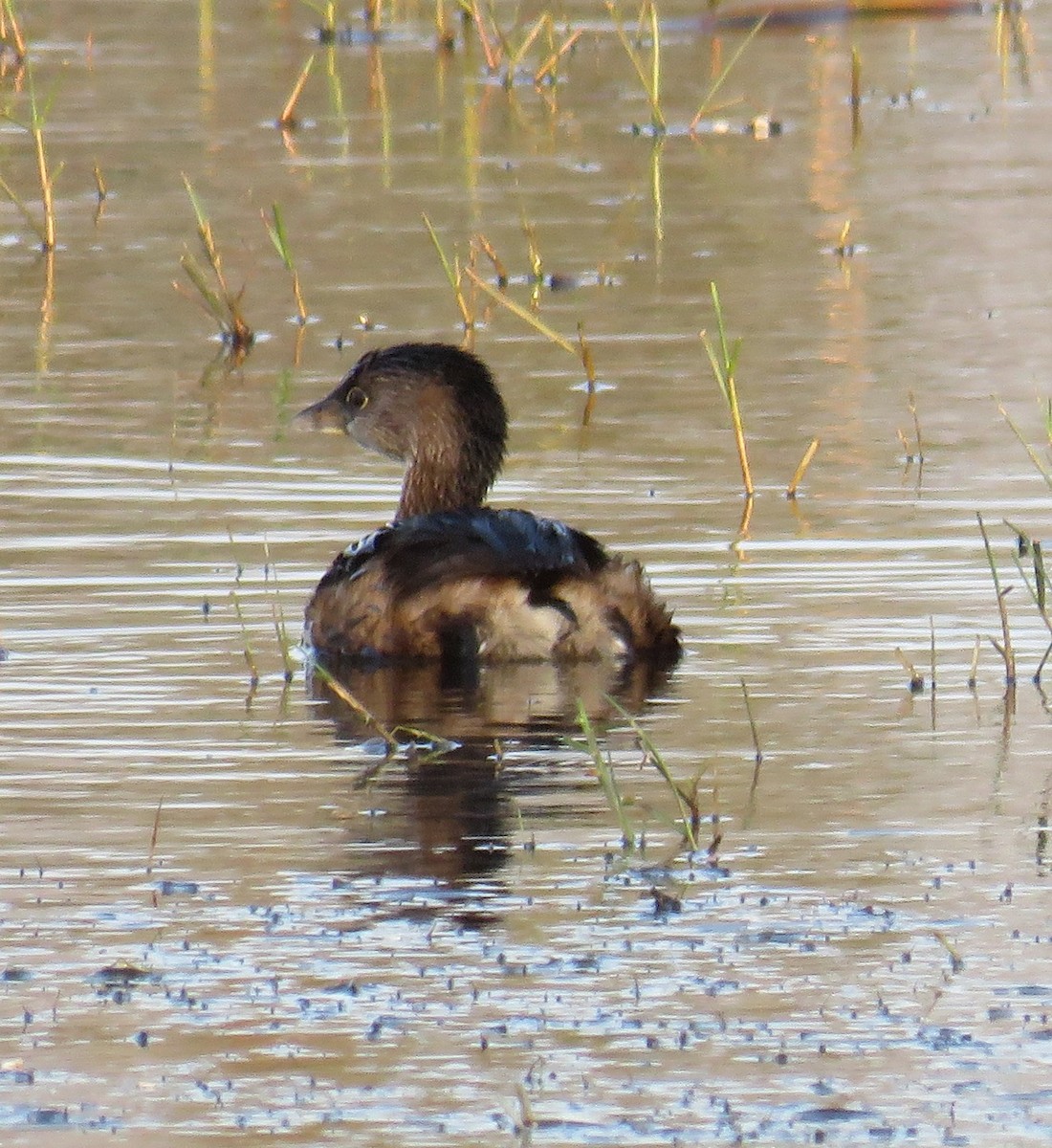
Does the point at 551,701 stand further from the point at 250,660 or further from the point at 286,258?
the point at 286,258

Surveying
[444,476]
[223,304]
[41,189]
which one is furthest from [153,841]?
[41,189]

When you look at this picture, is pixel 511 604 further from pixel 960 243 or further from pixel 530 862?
pixel 960 243

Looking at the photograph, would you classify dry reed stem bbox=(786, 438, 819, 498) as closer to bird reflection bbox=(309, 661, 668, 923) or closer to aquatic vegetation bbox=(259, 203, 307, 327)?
bird reflection bbox=(309, 661, 668, 923)

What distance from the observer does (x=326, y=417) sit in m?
10.3

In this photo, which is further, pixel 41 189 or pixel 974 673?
pixel 41 189

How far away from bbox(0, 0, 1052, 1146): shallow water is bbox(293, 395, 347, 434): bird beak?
25 centimetres

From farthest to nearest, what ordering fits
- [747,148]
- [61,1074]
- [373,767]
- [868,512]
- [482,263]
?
[747,148] → [482,263] → [868,512] → [373,767] → [61,1074]

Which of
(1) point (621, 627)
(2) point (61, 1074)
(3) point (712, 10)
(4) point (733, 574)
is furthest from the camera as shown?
(3) point (712, 10)

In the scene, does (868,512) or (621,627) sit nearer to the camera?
(621,627)

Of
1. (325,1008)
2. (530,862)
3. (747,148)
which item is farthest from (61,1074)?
(747,148)

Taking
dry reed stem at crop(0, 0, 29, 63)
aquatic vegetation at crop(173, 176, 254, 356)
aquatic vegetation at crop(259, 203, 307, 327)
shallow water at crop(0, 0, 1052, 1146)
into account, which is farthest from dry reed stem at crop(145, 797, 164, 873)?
dry reed stem at crop(0, 0, 29, 63)

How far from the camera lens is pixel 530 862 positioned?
235 inches

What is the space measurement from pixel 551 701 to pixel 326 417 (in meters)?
2.69

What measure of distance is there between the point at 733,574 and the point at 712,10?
14.2 metres
